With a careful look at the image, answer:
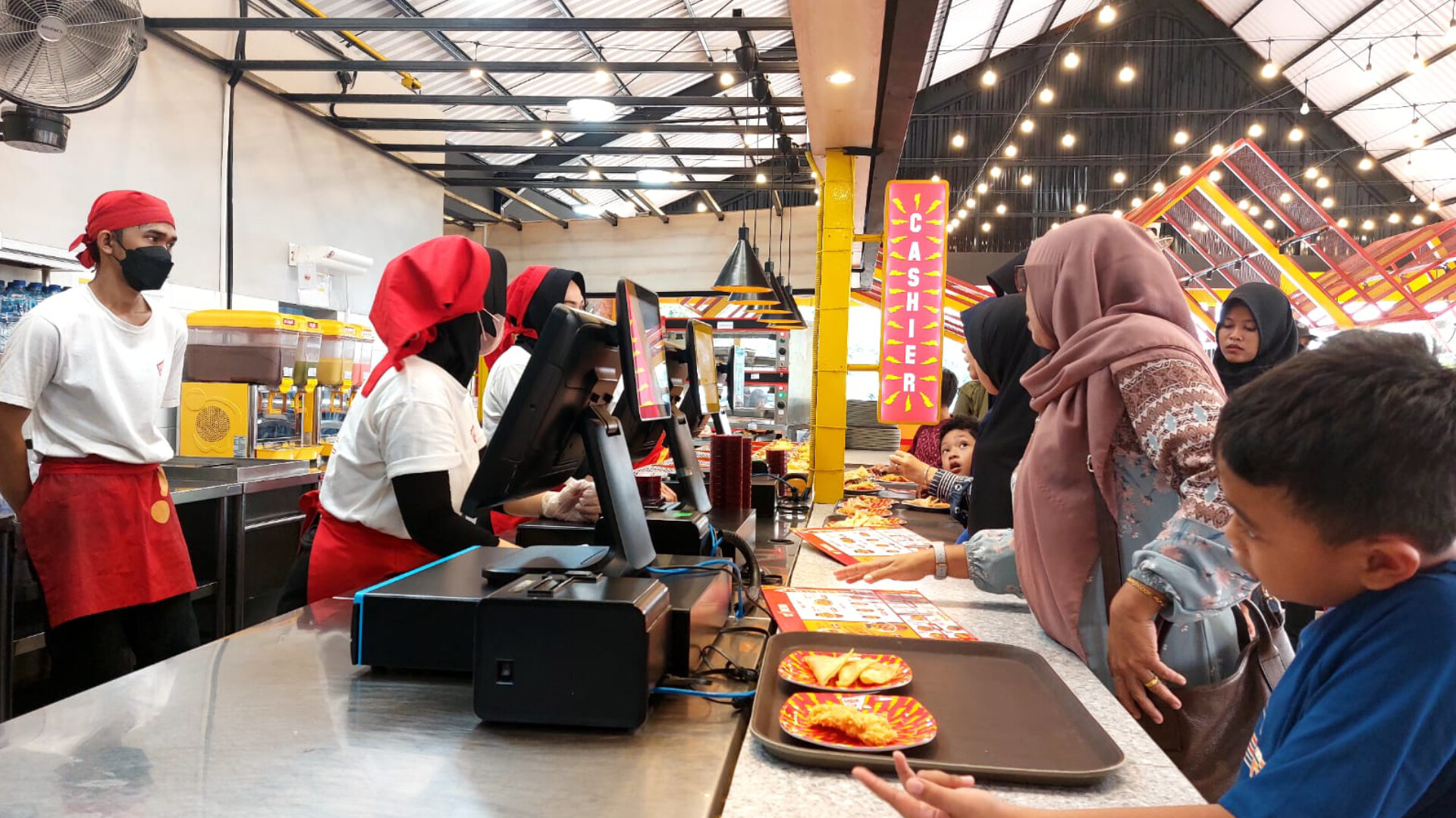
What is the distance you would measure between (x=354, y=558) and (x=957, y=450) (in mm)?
2584

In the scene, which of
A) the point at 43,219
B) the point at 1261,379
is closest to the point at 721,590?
the point at 1261,379

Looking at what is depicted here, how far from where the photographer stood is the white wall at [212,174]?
467 cm

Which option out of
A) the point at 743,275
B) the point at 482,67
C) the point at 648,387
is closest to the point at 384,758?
the point at 648,387

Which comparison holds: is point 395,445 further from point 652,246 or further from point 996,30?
point 996,30

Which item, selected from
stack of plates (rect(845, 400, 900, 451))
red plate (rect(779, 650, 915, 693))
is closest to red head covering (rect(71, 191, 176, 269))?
red plate (rect(779, 650, 915, 693))

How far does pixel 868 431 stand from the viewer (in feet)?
40.9

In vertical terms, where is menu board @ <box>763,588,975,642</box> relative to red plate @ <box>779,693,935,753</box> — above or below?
below

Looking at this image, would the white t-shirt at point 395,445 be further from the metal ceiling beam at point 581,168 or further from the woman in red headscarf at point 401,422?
the metal ceiling beam at point 581,168

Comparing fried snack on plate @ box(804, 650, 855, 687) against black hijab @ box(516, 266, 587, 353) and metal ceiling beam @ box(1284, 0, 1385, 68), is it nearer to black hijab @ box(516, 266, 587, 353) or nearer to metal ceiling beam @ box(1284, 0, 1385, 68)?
black hijab @ box(516, 266, 587, 353)

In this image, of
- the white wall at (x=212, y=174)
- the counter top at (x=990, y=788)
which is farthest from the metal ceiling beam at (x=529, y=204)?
the counter top at (x=990, y=788)

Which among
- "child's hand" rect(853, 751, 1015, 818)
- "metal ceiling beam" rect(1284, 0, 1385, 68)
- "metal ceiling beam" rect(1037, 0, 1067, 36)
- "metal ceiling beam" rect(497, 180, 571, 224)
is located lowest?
"child's hand" rect(853, 751, 1015, 818)

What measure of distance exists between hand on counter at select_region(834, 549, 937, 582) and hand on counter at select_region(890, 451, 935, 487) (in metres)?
1.38

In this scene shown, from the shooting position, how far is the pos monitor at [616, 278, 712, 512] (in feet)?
4.30

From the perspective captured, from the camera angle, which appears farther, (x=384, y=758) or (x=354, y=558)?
(x=354, y=558)
